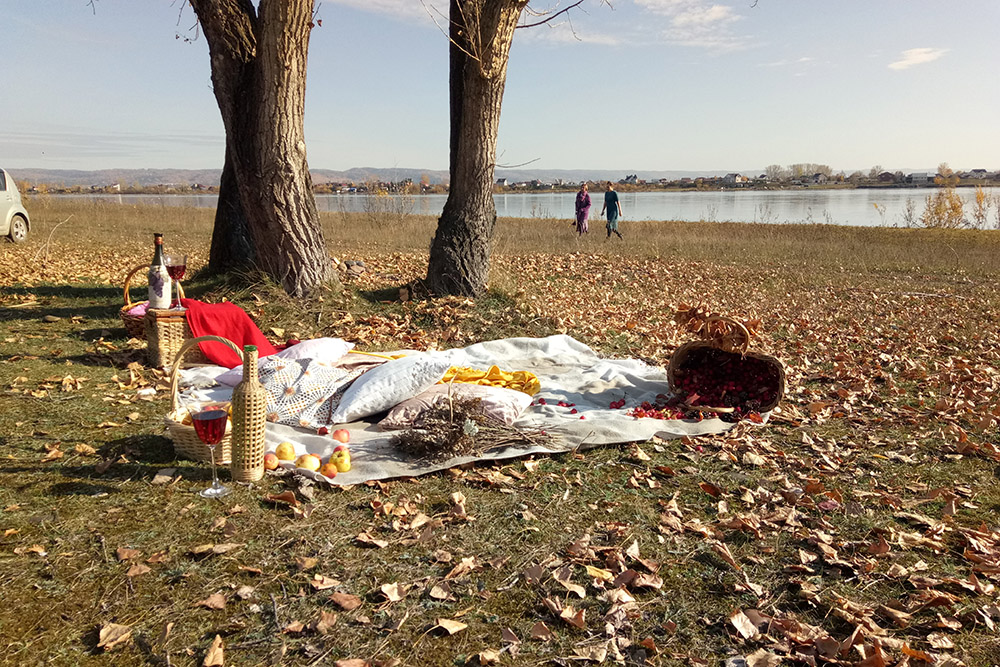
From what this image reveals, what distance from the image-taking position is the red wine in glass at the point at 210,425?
389 cm

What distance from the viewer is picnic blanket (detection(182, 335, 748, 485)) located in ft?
15.2

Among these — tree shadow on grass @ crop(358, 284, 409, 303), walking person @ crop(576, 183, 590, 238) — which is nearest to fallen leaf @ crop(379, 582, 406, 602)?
tree shadow on grass @ crop(358, 284, 409, 303)

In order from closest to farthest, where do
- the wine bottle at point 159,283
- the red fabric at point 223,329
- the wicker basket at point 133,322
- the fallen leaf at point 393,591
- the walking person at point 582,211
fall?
the fallen leaf at point 393,591, the wine bottle at point 159,283, the red fabric at point 223,329, the wicker basket at point 133,322, the walking person at point 582,211

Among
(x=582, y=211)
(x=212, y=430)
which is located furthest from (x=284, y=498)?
(x=582, y=211)

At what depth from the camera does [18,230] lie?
16.3 meters

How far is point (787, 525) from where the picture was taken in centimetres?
387

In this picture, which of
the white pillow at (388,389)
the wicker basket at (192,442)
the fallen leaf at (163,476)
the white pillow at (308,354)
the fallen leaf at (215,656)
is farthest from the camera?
the white pillow at (308,354)

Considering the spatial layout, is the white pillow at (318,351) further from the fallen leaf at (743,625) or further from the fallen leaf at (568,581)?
the fallen leaf at (743,625)

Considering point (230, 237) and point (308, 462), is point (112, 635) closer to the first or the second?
point (308, 462)

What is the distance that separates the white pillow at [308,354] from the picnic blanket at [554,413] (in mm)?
121

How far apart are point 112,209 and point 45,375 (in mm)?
27517

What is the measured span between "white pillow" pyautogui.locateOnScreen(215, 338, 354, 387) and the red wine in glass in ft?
6.43

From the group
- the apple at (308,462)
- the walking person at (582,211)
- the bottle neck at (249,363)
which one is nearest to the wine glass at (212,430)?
the bottle neck at (249,363)

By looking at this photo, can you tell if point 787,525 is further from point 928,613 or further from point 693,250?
point 693,250
